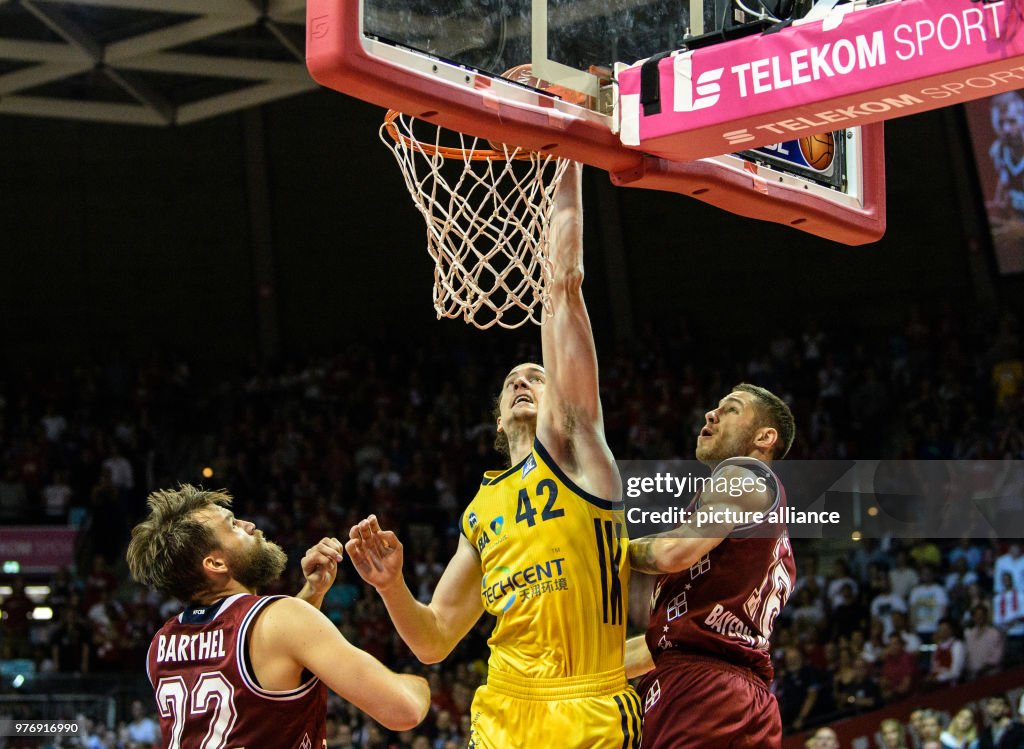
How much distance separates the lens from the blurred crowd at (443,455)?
37.4ft

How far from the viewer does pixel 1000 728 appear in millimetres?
9625

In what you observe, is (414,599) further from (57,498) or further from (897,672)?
(57,498)

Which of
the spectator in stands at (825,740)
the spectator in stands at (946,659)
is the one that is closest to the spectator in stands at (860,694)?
the spectator in stands at (946,659)

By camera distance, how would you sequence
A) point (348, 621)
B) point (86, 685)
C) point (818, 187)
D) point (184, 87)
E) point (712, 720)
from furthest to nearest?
point (184, 87), point (348, 621), point (86, 685), point (818, 187), point (712, 720)

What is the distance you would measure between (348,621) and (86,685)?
2.58m

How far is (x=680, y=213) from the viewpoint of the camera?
19766 millimetres

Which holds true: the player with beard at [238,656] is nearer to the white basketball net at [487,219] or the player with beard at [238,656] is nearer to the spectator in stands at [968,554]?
the white basketball net at [487,219]

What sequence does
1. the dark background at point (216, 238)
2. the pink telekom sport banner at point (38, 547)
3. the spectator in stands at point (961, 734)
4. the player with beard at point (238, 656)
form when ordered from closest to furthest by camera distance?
the player with beard at point (238, 656) < the spectator in stands at point (961, 734) < the pink telekom sport banner at point (38, 547) < the dark background at point (216, 238)

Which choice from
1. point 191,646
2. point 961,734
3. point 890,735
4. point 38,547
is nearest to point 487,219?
point 191,646

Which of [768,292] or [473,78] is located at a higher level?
[768,292]

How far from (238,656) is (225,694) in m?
0.11

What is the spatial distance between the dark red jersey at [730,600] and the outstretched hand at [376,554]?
0.87 m

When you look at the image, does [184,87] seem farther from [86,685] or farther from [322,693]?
[322,693]

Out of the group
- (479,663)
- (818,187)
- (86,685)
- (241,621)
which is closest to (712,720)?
(241,621)
